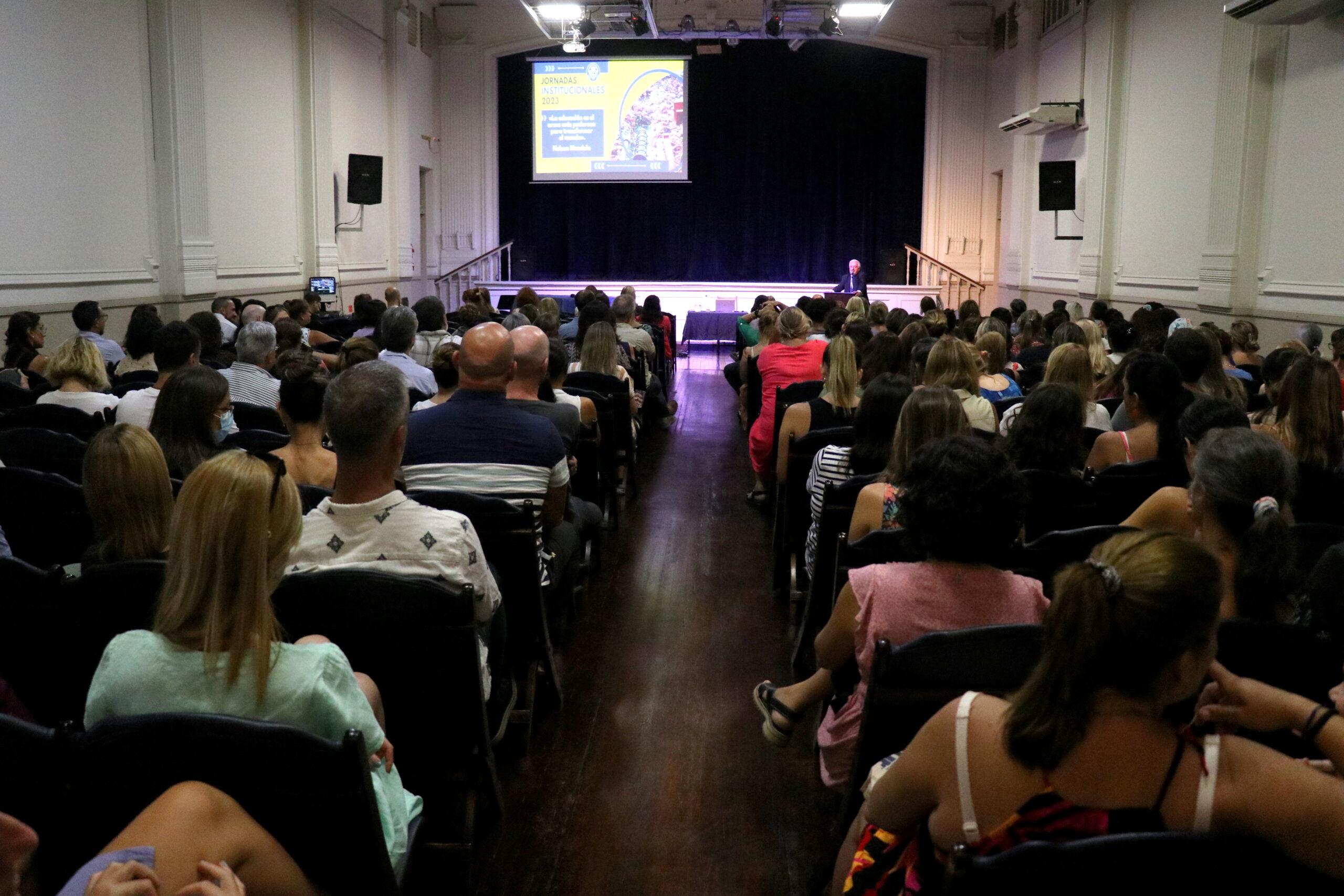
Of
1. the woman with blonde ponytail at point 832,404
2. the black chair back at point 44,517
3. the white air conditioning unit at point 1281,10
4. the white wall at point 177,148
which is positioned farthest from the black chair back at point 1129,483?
the white wall at point 177,148

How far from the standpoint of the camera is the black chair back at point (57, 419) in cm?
461

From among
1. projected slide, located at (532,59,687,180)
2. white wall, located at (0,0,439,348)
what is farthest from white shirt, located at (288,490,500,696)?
projected slide, located at (532,59,687,180)

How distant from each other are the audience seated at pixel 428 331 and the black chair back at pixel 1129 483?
4.64 meters

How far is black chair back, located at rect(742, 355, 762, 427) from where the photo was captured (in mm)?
8078

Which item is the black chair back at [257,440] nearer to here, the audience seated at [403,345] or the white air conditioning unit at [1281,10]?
the audience seated at [403,345]

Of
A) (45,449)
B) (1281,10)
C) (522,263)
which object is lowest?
(45,449)

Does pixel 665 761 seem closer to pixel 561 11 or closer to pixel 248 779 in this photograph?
pixel 248 779

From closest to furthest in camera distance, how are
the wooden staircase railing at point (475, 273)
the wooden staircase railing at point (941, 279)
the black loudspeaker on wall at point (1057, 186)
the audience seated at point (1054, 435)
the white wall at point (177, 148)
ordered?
1. the audience seated at point (1054, 435)
2. the white wall at point (177, 148)
3. the black loudspeaker on wall at point (1057, 186)
4. the wooden staircase railing at point (941, 279)
5. the wooden staircase railing at point (475, 273)

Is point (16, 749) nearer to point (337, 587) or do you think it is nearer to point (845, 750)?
point (337, 587)

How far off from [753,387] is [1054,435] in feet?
14.9

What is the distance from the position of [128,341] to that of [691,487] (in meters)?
3.43

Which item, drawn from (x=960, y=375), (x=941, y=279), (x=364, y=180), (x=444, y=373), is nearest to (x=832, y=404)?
(x=960, y=375)

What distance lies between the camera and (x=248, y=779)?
168 cm

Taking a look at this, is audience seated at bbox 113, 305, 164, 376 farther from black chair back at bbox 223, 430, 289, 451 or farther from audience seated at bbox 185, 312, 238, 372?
black chair back at bbox 223, 430, 289, 451
